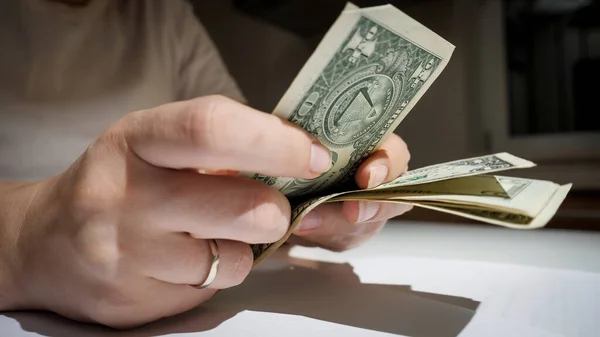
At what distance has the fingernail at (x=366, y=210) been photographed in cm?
42

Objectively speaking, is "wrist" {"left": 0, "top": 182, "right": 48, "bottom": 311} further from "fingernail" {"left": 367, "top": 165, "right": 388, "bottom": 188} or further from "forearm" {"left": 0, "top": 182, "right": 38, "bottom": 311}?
"fingernail" {"left": 367, "top": 165, "right": 388, "bottom": 188}

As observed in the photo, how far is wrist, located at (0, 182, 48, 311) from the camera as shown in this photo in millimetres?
364

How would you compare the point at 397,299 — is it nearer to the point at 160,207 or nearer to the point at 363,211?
the point at 363,211

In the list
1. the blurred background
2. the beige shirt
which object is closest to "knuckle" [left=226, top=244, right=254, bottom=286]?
the beige shirt

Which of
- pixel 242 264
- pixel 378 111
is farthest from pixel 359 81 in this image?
pixel 242 264

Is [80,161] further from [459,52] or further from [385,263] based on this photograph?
[459,52]

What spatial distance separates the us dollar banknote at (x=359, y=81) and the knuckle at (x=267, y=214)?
0.03 meters

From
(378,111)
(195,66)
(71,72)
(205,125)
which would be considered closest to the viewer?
(205,125)

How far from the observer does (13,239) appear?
1.20 ft

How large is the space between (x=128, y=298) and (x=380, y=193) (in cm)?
19

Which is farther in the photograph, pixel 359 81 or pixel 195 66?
pixel 195 66

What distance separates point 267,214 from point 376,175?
→ 0.14 m

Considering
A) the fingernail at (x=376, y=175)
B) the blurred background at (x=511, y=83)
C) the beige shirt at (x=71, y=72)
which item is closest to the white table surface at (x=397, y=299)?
the fingernail at (x=376, y=175)

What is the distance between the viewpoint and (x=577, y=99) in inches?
50.9
